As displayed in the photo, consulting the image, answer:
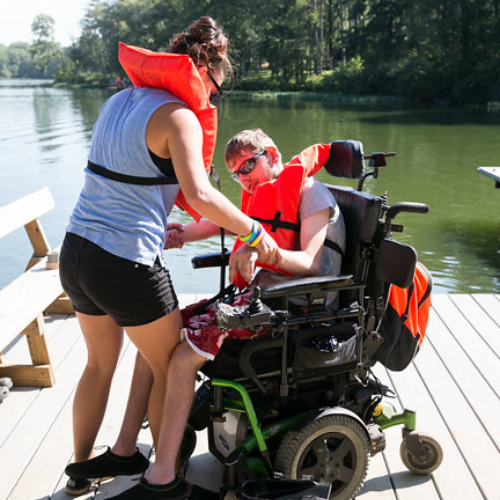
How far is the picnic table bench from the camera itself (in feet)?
9.85

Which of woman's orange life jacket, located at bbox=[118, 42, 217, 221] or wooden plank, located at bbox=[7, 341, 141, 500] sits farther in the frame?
wooden plank, located at bbox=[7, 341, 141, 500]

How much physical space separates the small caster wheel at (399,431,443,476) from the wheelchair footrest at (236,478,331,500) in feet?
1.60

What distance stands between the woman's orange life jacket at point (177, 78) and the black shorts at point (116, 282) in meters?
0.44

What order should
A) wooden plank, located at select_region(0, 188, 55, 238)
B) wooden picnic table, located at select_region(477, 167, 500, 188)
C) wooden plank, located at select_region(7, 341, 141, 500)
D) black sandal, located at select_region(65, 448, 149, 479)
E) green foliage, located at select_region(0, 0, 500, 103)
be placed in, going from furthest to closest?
green foliage, located at select_region(0, 0, 500, 103) < wooden picnic table, located at select_region(477, 167, 500, 188) < wooden plank, located at select_region(0, 188, 55, 238) < wooden plank, located at select_region(7, 341, 141, 500) < black sandal, located at select_region(65, 448, 149, 479)

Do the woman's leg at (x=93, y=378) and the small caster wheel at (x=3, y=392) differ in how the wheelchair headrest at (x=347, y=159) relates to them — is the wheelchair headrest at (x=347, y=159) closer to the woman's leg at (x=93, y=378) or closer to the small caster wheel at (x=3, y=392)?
the woman's leg at (x=93, y=378)

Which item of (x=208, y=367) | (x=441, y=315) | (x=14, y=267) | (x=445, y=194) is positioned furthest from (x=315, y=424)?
(x=445, y=194)

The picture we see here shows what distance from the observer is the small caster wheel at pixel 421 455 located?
237 centimetres

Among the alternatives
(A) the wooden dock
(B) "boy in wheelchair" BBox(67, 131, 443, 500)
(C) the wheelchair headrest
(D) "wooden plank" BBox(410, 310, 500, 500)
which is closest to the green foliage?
(A) the wooden dock

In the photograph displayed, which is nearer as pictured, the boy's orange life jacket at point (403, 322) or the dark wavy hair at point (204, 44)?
the dark wavy hair at point (204, 44)

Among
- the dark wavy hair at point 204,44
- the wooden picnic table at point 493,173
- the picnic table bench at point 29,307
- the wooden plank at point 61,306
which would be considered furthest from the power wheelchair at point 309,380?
the wooden picnic table at point 493,173

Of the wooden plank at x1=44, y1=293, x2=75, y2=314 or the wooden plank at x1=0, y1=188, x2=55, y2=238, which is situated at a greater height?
the wooden plank at x1=0, y1=188, x2=55, y2=238

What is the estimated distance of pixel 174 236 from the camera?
2400mm

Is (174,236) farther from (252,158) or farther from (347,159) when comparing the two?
(347,159)

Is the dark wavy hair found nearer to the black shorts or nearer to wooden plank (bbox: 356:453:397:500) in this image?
the black shorts
